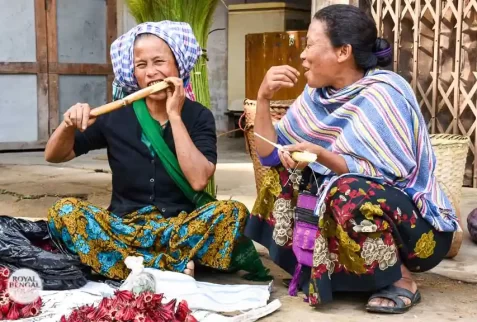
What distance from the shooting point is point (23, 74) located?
24.7 feet

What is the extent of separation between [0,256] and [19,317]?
0.38m

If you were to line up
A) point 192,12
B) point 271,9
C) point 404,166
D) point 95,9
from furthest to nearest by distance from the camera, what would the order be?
point 271,9 < point 95,9 < point 192,12 < point 404,166

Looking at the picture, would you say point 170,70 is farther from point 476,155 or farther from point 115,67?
point 476,155

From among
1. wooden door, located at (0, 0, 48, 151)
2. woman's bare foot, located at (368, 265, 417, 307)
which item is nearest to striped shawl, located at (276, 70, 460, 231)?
woman's bare foot, located at (368, 265, 417, 307)

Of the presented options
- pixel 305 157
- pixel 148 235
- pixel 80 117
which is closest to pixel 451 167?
pixel 305 157

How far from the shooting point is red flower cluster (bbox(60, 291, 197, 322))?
2.15m

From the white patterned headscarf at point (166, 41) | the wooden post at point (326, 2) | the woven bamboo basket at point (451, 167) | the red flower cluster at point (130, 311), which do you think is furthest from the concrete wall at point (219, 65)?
the red flower cluster at point (130, 311)

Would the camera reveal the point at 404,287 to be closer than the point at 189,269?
Yes

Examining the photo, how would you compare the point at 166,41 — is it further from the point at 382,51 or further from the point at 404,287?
the point at 404,287

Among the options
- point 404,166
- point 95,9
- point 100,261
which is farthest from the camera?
point 95,9

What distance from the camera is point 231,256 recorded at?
2.78 m

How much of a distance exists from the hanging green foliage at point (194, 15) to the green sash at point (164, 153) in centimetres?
120

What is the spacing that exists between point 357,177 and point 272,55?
5121 millimetres

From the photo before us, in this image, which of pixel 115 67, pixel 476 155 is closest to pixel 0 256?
pixel 115 67
